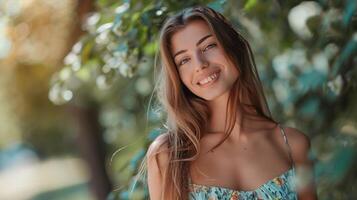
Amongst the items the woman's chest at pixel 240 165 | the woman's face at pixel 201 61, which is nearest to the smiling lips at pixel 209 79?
the woman's face at pixel 201 61

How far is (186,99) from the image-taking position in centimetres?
→ 279

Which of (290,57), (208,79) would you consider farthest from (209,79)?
(290,57)

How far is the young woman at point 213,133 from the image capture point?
8.68 ft

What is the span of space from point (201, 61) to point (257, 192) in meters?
0.47

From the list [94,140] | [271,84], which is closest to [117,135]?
[94,140]

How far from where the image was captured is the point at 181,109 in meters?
2.76

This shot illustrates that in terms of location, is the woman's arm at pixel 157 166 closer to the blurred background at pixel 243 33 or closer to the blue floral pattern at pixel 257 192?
the blue floral pattern at pixel 257 192

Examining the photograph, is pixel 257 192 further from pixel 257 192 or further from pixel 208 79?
pixel 208 79

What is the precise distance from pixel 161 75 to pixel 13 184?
1077 inches

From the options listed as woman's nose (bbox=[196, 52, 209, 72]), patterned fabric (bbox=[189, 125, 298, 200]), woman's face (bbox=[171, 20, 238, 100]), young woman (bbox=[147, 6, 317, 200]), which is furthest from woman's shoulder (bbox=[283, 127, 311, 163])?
woman's nose (bbox=[196, 52, 209, 72])

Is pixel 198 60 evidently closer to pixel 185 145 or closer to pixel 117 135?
pixel 185 145

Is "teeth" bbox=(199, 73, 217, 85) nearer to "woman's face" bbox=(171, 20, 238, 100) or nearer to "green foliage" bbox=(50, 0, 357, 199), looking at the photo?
"woman's face" bbox=(171, 20, 238, 100)

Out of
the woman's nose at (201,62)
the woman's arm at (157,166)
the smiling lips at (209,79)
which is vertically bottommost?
the woman's arm at (157,166)

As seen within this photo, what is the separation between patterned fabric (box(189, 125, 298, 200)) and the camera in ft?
8.48
